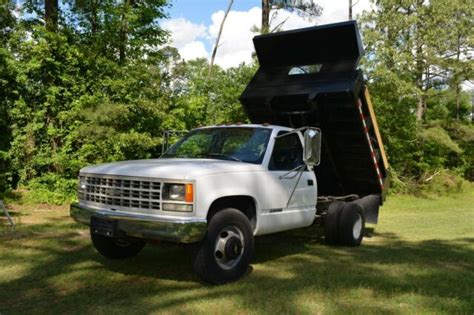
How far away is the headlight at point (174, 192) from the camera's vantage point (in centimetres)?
550

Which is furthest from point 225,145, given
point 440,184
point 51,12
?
point 440,184

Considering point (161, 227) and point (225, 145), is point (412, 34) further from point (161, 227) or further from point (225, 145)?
point (161, 227)

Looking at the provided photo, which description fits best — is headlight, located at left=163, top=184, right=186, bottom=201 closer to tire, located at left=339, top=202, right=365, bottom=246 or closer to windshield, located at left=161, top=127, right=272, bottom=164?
windshield, located at left=161, top=127, right=272, bottom=164

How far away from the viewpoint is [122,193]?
19.5 ft

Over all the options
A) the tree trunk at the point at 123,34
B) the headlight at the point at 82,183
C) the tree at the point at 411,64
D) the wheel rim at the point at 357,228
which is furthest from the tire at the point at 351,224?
the tree at the point at 411,64

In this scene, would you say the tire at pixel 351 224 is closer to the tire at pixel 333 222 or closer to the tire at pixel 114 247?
the tire at pixel 333 222

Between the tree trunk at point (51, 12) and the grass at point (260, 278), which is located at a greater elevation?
the tree trunk at point (51, 12)

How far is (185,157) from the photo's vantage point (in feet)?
23.6

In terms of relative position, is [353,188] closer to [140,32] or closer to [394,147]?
[140,32]

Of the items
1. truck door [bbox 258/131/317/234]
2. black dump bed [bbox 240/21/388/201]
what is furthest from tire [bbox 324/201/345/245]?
Answer: black dump bed [bbox 240/21/388/201]

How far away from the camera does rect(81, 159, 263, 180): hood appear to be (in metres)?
5.58

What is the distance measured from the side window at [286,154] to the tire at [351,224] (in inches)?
59.2

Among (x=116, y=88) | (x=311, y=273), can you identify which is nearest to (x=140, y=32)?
(x=116, y=88)

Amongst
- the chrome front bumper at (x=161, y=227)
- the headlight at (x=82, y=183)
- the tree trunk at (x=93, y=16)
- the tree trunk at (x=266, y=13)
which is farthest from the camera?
the tree trunk at (x=266, y=13)
